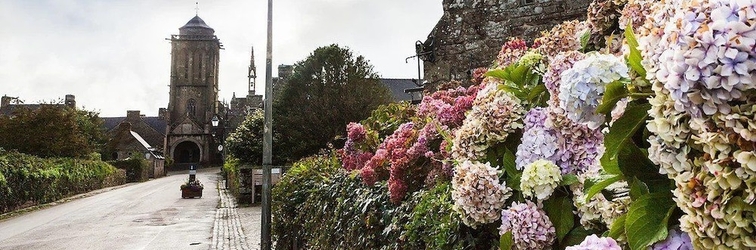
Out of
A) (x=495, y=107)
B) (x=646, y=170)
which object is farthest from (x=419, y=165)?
(x=646, y=170)

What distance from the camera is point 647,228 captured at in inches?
57.8

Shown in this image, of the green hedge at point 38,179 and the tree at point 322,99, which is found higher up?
the tree at point 322,99

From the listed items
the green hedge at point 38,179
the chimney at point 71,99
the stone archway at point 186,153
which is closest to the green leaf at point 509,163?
the green hedge at point 38,179

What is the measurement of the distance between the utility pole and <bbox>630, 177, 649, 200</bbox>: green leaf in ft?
28.3

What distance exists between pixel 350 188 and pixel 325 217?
0.75 metres

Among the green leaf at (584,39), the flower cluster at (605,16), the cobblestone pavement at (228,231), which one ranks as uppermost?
the flower cluster at (605,16)

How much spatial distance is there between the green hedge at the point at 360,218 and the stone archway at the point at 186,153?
86.3 metres

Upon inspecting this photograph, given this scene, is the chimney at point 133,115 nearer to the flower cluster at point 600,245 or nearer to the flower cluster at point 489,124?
the flower cluster at point 489,124

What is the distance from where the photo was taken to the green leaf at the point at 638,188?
1.61 m

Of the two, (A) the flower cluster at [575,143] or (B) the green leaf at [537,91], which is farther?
(B) the green leaf at [537,91]

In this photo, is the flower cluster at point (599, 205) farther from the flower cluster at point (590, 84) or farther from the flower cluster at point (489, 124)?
the flower cluster at point (489, 124)

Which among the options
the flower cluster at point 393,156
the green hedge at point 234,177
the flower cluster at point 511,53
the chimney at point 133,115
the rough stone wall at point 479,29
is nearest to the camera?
the flower cluster at point 511,53

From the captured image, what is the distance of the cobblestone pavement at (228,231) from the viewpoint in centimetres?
1355

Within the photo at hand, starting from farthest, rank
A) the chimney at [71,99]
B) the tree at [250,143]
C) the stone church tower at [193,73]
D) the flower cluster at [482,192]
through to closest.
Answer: the stone church tower at [193,73] → the chimney at [71,99] → the tree at [250,143] → the flower cluster at [482,192]
